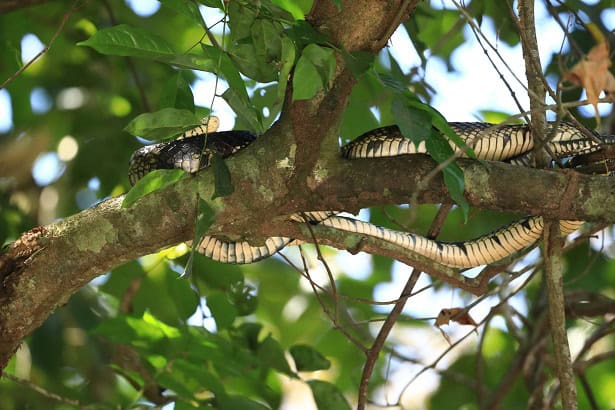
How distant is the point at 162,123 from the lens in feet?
10.4

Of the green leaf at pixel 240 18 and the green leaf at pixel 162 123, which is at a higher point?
the green leaf at pixel 240 18

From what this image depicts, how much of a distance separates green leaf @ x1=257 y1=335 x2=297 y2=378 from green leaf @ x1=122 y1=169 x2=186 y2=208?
192cm

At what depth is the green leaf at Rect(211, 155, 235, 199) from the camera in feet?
10.3

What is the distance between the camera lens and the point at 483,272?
404cm

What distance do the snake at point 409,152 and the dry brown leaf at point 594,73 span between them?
1.31 m

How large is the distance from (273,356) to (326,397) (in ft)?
1.42

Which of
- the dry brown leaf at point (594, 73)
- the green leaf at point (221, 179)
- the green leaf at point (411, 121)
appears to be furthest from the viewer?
the green leaf at point (221, 179)

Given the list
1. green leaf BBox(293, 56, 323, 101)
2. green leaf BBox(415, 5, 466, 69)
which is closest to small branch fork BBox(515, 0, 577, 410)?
green leaf BBox(293, 56, 323, 101)

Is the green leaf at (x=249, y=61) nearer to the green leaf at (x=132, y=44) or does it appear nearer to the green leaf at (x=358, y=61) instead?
the green leaf at (x=132, y=44)

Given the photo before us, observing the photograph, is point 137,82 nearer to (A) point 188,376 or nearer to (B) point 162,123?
(A) point 188,376

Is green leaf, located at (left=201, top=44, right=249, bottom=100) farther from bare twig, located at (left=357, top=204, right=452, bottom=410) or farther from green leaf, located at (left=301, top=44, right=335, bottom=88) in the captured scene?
bare twig, located at (left=357, top=204, right=452, bottom=410)

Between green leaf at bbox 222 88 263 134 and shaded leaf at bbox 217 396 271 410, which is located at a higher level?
green leaf at bbox 222 88 263 134

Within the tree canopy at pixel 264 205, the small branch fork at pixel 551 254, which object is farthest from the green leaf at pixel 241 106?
the small branch fork at pixel 551 254

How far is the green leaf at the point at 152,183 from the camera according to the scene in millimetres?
3047
